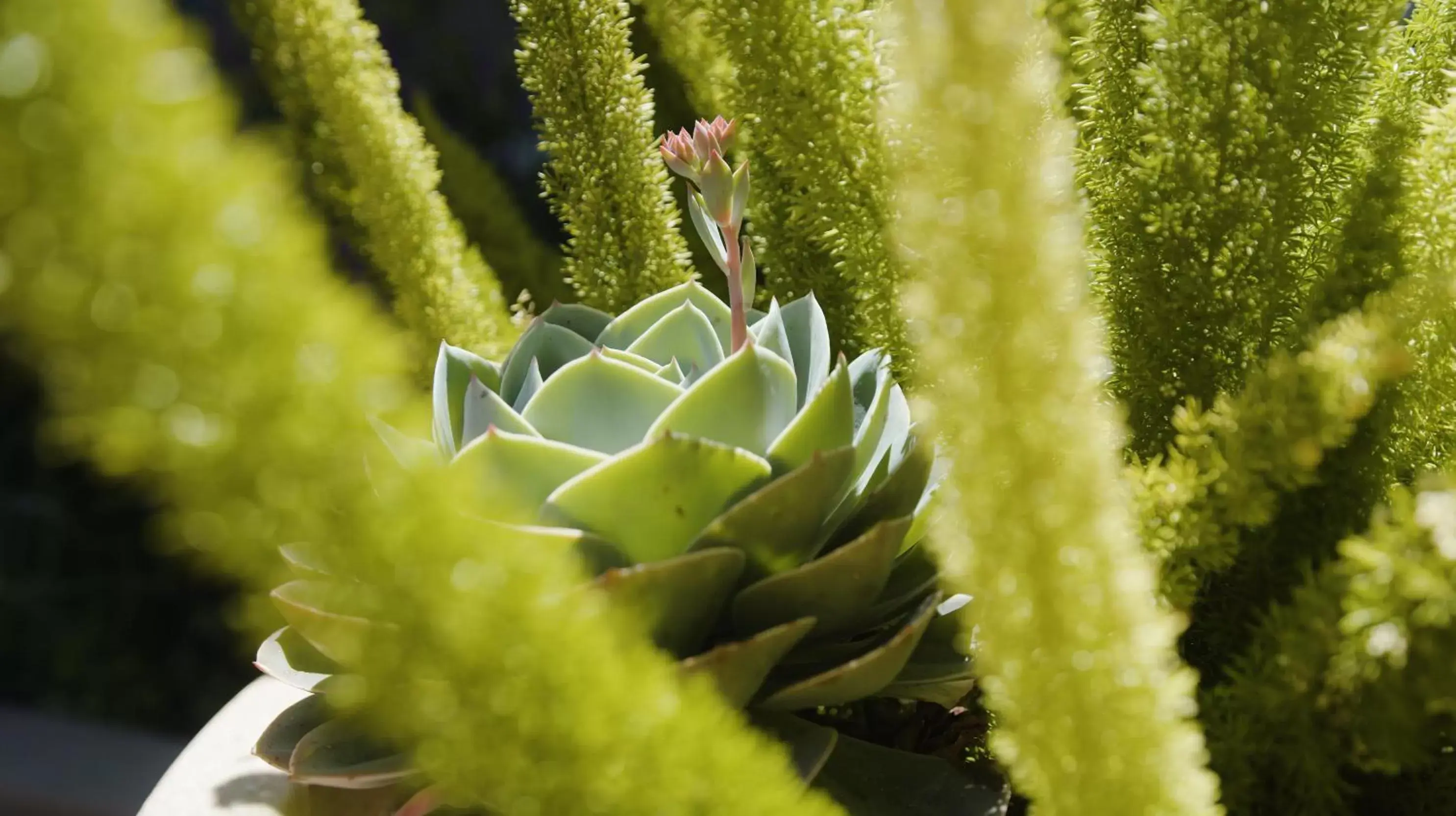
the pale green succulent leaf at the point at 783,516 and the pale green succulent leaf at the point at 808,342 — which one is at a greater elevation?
the pale green succulent leaf at the point at 808,342

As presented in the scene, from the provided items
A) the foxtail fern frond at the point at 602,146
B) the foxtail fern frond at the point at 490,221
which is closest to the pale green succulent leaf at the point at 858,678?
the foxtail fern frond at the point at 602,146

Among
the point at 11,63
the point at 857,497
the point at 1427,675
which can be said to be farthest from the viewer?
the point at 857,497

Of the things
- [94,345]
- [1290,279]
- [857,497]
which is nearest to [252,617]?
[94,345]

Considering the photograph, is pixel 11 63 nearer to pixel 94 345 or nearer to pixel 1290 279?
pixel 94 345

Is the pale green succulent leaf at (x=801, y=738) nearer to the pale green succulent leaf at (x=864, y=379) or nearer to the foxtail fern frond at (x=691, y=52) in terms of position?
the pale green succulent leaf at (x=864, y=379)

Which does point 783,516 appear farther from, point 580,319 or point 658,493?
point 580,319

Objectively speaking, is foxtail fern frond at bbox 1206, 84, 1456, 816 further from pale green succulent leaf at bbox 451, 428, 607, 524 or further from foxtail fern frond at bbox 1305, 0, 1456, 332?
pale green succulent leaf at bbox 451, 428, 607, 524
